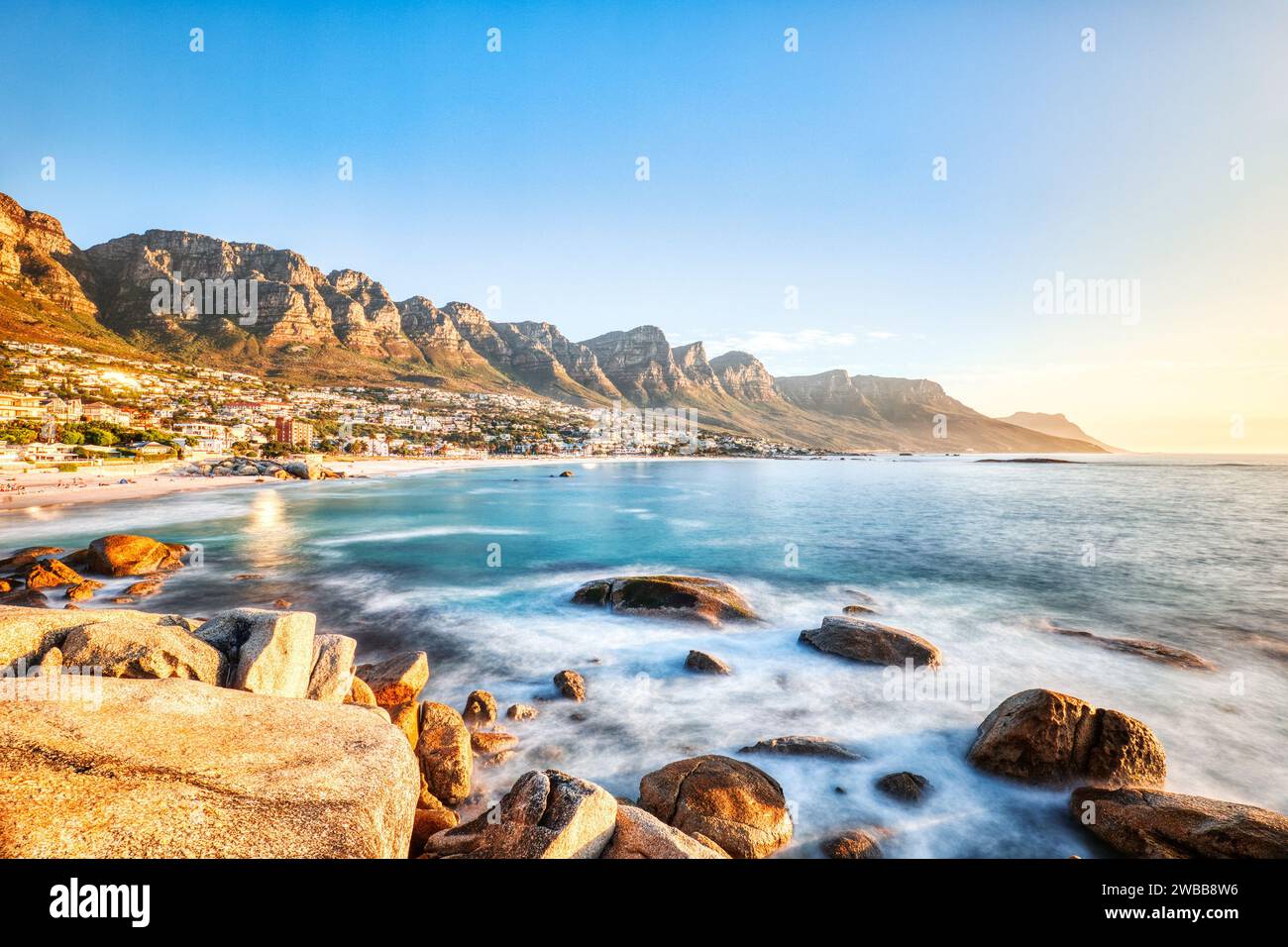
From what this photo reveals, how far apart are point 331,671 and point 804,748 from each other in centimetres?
891

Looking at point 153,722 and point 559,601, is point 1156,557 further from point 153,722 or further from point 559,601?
point 153,722

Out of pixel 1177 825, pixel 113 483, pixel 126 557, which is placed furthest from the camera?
pixel 113 483

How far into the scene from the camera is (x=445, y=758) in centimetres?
795

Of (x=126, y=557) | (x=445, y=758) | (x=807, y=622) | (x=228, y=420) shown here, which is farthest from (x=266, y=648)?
(x=228, y=420)

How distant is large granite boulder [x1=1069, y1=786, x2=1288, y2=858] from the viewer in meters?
6.06

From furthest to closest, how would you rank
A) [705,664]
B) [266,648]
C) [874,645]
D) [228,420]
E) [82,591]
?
[228,420] < [82,591] < [874,645] < [705,664] < [266,648]

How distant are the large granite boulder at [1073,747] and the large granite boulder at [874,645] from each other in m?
4.63

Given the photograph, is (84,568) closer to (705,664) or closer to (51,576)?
(51,576)

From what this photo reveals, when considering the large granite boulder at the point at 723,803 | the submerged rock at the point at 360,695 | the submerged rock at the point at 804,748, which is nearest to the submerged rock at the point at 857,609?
the submerged rock at the point at 804,748

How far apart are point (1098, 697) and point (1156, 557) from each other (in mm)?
26102

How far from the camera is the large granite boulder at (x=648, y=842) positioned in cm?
546

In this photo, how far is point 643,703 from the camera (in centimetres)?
1139

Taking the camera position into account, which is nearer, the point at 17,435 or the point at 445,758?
the point at 445,758

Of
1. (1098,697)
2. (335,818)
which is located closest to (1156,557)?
(1098,697)
